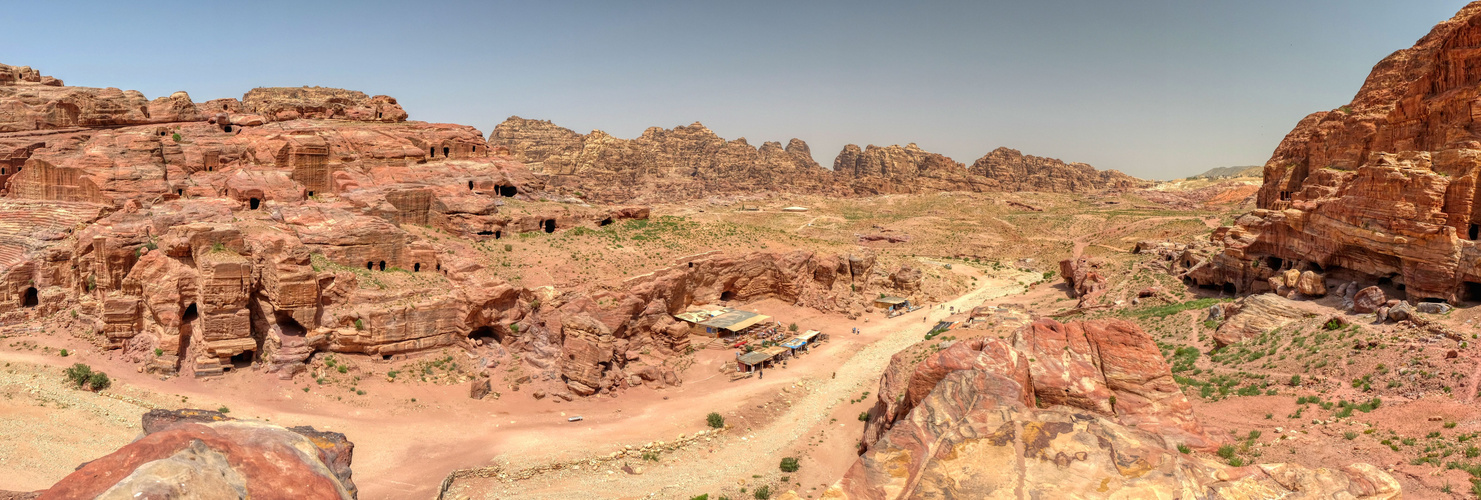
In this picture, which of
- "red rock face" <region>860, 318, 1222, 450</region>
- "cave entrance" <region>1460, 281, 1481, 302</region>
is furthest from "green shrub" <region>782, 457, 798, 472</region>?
"cave entrance" <region>1460, 281, 1481, 302</region>

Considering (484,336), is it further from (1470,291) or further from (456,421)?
(1470,291)

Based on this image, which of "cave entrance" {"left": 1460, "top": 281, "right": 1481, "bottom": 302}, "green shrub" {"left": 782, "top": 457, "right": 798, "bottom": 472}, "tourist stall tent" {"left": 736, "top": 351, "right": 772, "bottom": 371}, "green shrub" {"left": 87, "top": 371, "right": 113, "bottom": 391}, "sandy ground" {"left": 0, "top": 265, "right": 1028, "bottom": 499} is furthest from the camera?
"tourist stall tent" {"left": 736, "top": 351, "right": 772, "bottom": 371}

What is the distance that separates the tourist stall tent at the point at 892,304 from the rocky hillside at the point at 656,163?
54.2 m

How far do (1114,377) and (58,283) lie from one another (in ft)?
131

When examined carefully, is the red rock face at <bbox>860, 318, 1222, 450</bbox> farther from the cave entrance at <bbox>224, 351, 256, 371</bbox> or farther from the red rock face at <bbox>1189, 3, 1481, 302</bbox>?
the cave entrance at <bbox>224, 351, 256, 371</bbox>

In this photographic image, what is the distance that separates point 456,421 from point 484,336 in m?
5.76

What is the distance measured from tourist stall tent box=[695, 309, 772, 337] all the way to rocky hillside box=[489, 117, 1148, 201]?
61.4m

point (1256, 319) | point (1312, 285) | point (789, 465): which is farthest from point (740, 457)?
point (1312, 285)

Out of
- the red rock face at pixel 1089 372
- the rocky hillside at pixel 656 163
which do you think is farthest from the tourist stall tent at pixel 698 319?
the rocky hillside at pixel 656 163

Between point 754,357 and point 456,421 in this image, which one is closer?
point 456,421

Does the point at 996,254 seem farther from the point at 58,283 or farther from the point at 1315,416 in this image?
the point at 58,283

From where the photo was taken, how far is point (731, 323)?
3409cm

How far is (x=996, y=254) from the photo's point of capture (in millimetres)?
66812

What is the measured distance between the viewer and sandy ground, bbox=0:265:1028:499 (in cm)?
1933
